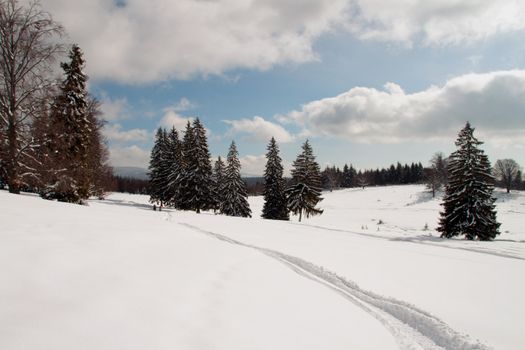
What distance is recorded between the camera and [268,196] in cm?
4491

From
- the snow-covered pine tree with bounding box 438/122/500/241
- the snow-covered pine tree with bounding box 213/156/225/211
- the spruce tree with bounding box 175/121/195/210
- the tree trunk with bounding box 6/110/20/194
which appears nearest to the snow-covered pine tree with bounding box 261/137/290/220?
the snow-covered pine tree with bounding box 213/156/225/211

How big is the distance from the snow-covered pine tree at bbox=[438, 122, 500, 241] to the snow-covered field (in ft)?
59.2

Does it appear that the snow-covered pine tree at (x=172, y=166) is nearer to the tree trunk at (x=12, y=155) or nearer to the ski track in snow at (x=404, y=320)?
the tree trunk at (x=12, y=155)

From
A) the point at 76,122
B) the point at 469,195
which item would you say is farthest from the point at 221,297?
the point at 469,195

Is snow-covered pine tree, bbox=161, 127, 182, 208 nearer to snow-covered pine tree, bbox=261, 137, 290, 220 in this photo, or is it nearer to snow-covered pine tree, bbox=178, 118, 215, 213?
snow-covered pine tree, bbox=178, 118, 215, 213

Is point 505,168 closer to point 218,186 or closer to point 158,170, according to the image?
point 218,186

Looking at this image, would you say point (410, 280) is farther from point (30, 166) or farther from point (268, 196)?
point (268, 196)

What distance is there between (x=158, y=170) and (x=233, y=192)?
1469cm

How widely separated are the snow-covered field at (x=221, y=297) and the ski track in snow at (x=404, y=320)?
0.02m

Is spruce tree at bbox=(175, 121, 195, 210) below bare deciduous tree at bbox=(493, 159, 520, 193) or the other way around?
below

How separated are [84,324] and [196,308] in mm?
1538

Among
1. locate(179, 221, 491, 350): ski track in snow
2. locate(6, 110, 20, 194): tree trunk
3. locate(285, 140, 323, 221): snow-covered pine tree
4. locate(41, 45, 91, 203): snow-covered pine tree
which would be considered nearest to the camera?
locate(179, 221, 491, 350): ski track in snow

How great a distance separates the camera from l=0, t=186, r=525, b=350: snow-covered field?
141 inches

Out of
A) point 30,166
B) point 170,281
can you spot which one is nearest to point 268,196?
point 30,166
